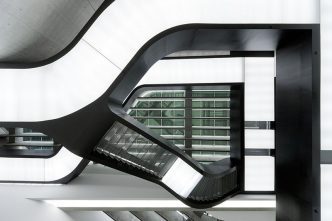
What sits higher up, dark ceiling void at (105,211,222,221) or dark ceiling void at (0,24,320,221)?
dark ceiling void at (0,24,320,221)

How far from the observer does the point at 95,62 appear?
115 inches

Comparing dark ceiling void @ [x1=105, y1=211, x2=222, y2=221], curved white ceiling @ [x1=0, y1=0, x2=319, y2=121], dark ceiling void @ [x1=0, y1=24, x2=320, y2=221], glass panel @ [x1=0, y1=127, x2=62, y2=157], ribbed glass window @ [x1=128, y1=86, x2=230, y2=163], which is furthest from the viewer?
ribbed glass window @ [x1=128, y1=86, x2=230, y2=163]

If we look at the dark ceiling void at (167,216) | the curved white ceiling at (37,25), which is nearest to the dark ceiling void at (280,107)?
the curved white ceiling at (37,25)

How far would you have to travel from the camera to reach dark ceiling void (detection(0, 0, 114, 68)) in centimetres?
353

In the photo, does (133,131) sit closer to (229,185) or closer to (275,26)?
(275,26)

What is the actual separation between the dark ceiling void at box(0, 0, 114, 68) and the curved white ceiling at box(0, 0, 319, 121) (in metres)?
0.19

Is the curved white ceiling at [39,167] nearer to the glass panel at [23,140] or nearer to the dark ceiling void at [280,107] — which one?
the dark ceiling void at [280,107]

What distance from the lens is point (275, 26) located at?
8.13ft

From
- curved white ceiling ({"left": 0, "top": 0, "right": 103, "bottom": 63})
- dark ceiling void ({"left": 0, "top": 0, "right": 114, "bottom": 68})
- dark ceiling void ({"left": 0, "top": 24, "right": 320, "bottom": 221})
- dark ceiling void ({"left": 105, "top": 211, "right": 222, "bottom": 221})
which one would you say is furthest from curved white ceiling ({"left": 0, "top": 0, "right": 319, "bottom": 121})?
dark ceiling void ({"left": 105, "top": 211, "right": 222, "bottom": 221})

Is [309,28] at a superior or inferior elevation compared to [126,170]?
superior

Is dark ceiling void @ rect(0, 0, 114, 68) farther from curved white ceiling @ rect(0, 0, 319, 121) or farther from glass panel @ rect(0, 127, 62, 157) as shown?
glass panel @ rect(0, 127, 62, 157)

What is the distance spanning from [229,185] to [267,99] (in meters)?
1.67
